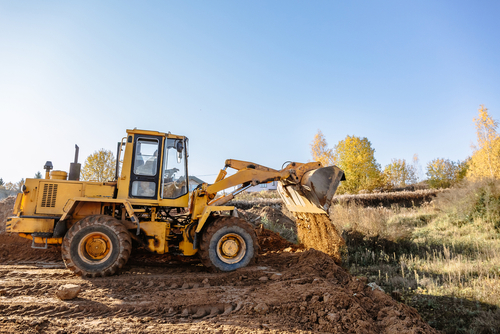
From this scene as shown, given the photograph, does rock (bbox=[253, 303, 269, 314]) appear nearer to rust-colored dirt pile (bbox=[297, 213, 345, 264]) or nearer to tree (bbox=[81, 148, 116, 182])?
rust-colored dirt pile (bbox=[297, 213, 345, 264])

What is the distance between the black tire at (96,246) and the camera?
615 centimetres

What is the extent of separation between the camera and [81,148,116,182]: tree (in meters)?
25.4

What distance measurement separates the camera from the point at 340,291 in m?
4.97

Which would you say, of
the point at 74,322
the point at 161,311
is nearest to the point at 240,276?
the point at 161,311

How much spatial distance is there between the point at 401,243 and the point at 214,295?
7.07 metres

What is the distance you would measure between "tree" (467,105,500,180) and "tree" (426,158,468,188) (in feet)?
19.9

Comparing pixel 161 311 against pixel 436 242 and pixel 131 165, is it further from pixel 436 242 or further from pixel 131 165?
pixel 436 242

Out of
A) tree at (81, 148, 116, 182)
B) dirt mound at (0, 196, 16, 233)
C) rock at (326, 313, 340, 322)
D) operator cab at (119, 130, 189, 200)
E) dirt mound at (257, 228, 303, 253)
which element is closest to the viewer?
rock at (326, 313, 340, 322)

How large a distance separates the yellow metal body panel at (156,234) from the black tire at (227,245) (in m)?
0.85

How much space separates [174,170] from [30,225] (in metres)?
3.04

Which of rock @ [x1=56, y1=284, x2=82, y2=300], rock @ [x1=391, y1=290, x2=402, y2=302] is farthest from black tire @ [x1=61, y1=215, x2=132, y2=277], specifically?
rock @ [x1=391, y1=290, x2=402, y2=302]

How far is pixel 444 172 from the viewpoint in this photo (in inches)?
1580

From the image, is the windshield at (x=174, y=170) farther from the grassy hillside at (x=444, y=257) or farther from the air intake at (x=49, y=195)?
the grassy hillside at (x=444, y=257)

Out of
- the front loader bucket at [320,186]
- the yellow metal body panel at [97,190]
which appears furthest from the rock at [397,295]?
the yellow metal body panel at [97,190]
